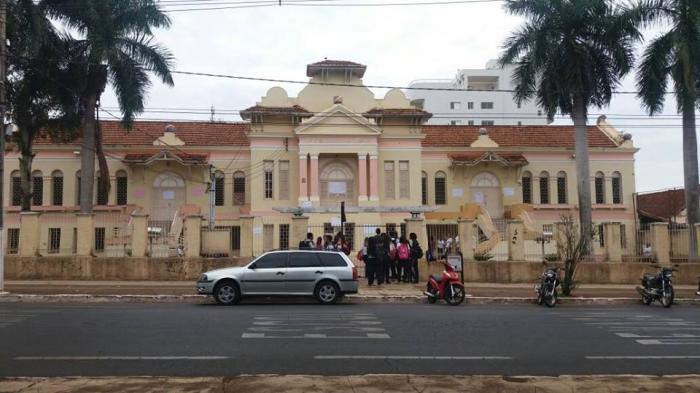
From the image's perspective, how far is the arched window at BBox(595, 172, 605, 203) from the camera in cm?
4262

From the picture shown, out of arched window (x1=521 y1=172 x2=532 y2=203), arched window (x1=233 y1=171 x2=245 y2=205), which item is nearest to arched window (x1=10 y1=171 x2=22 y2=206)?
arched window (x1=233 y1=171 x2=245 y2=205)

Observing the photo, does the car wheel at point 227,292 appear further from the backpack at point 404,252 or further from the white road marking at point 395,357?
the white road marking at point 395,357

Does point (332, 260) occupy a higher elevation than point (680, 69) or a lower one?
lower

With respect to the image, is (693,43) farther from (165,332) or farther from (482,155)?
(165,332)

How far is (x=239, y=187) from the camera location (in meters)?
40.3

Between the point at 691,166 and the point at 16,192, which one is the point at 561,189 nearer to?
the point at 691,166

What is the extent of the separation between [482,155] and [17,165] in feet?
91.1

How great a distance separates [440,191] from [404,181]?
3748mm

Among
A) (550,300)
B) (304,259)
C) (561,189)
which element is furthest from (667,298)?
(561,189)

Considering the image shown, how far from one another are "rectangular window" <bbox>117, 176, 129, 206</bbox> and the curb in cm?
2214

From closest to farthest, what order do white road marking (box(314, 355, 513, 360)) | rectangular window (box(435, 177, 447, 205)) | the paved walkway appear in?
the paved walkway, white road marking (box(314, 355, 513, 360)), rectangular window (box(435, 177, 447, 205))

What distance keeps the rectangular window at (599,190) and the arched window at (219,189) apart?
2359 cm

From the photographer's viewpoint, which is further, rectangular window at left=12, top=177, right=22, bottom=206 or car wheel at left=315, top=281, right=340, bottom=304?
rectangular window at left=12, top=177, right=22, bottom=206

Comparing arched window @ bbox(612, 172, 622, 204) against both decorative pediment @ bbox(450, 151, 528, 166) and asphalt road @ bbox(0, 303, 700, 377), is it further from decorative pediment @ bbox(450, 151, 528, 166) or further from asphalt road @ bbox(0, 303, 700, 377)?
asphalt road @ bbox(0, 303, 700, 377)
